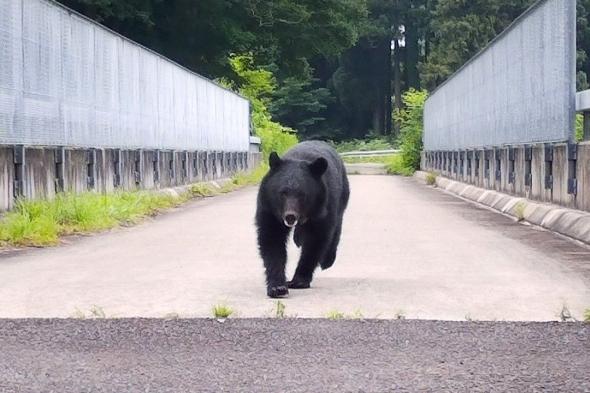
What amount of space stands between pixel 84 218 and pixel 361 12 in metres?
29.5

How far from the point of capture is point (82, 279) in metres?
8.34

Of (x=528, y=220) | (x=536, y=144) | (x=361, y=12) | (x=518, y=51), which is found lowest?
(x=528, y=220)

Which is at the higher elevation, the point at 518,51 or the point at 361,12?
the point at 361,12

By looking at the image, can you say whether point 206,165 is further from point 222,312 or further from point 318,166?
point 222,312

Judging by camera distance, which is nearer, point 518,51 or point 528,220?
point 528,220

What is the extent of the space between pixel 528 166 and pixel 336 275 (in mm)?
7808

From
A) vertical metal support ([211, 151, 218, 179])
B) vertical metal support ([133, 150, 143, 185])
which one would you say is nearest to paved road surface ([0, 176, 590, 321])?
vertical metal support ([133, 150, 143, 185])

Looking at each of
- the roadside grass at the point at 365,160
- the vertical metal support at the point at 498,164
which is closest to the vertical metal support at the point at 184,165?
the vertical metal support at the point at 498,164

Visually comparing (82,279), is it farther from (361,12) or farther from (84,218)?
(361,12)

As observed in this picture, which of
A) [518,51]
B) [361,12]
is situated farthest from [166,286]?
[361,12]

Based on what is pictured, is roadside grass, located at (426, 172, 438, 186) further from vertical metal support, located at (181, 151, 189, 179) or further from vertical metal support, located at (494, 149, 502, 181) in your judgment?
vertical metal support, located at (494, 149, 502, 181)

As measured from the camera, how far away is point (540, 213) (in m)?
13.8

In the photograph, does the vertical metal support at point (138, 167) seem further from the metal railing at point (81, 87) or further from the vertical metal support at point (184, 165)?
the vertical metal support at point (184, 165)

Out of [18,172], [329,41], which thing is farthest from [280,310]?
[329,41]
